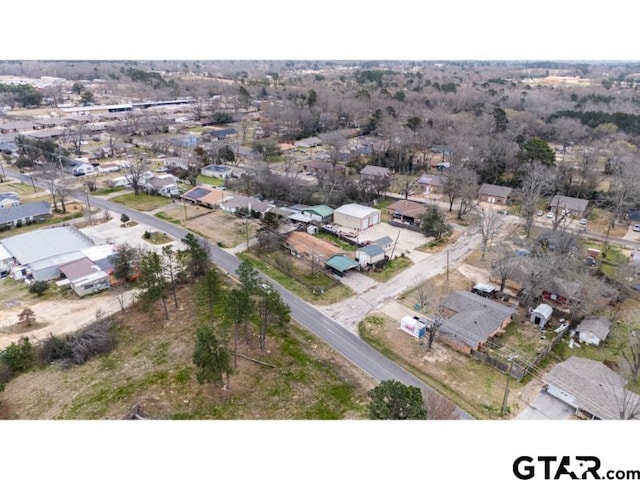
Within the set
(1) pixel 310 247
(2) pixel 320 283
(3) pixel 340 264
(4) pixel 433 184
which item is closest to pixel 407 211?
(4) pixel 433 184

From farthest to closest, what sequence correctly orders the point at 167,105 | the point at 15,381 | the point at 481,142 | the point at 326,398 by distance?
the point at 167,105
the point at 481,142
the point at 15,381
the point at 326,398

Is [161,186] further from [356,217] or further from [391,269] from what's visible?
[391,269]

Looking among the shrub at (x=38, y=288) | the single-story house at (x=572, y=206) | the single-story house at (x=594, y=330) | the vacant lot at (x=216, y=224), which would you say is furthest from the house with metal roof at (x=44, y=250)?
the single-story house at (x=572, y=206)

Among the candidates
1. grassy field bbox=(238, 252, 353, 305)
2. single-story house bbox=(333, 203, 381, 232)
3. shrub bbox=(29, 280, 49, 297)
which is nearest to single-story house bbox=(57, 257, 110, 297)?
shrub bbox=(29, 280, 49, 297)

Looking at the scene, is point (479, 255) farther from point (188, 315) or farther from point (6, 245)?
point (6, 245)
